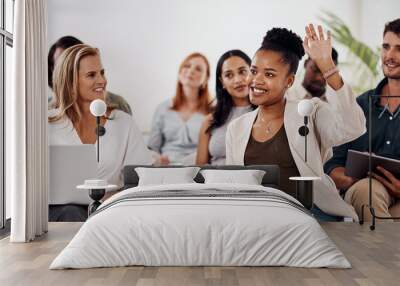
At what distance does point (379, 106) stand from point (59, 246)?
4270 millimetres

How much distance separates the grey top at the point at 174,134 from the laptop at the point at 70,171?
0.79 meters

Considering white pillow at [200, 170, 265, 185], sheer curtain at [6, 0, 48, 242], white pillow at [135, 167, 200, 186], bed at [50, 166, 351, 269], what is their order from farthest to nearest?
white pillow at [135, 167, 200, 186]
white pillow at [200, 170, 265, 185]
sheer curtain at [6, 0, 48, 242]
bed at [50, 166, 351, 269]

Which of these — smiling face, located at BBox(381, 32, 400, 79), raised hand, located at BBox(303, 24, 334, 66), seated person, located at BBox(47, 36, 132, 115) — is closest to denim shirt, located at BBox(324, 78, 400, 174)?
smiling face, located at BBox(381, 32, 400, 79)

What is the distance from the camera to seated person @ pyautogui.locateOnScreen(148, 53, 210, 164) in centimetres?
750

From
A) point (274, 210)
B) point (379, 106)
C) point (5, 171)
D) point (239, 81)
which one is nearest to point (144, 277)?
point (274, 210)

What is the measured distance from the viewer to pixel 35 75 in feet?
20.5

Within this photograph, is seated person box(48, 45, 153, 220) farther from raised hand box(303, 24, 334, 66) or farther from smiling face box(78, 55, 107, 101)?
raised hand box(303, 24, 334, 66)

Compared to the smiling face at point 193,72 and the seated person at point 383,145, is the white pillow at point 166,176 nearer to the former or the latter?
the smiling face at point 193,72

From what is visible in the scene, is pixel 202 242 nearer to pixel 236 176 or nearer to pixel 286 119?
pixel 236 176

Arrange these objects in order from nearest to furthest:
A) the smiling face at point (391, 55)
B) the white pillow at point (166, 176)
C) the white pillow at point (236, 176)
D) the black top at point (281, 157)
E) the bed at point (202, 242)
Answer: the bed at point (202, 242), the white pillow at point (236, 176), the white pillow at point (166, 176), the black top at point (281, 157), the smiling face at point (391, 55)

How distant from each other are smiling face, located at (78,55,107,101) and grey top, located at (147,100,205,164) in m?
0.82

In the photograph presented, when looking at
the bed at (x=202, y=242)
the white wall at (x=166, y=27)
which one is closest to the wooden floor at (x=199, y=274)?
the bed at (x=202, y=242)

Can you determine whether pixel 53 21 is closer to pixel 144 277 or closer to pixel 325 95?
pixel 325 95

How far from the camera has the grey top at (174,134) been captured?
7.50 meters
